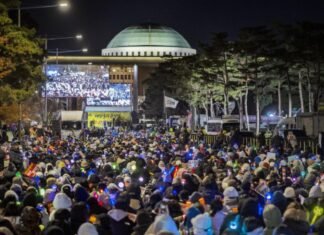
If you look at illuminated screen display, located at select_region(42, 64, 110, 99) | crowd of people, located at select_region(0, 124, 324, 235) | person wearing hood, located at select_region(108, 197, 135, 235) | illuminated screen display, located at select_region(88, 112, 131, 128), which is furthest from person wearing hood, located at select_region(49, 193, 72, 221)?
illuminated screen display, located at select_region(42, 64, 110, 99)

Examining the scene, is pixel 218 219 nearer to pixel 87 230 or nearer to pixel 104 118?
pixel 87 230

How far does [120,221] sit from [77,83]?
60.5 metres

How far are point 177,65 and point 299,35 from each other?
26354 mm

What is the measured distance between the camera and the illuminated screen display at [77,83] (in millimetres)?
71188

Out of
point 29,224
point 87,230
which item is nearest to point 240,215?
point 87,230

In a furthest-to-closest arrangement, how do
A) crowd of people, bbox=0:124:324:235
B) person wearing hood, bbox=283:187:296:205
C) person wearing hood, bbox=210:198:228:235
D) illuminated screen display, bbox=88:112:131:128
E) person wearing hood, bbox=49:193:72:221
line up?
illuminated screen display, bbox=88:112:131:128, person wearing hood, bbox=283:187:296:205, person wearing hood, bbox=49:193:72:221, person wearing hood, bbox=210:198:228:235, crowd of people, bbox=0:124:324:235

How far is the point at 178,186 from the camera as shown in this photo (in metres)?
15.3

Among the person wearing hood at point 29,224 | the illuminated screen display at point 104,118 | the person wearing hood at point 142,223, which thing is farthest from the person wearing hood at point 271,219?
the illuminated screen display at point 104,118

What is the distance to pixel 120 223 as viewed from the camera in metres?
11.8

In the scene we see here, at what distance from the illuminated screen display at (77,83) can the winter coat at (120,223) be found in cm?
5898

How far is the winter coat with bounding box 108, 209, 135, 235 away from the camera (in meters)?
11.6

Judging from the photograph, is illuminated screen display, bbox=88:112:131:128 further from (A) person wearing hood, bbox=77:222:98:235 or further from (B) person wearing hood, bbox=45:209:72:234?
(A) person wearing hood, bbox=77:222:98:235

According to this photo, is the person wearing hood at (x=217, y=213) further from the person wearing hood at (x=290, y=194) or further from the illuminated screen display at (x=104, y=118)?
the illuminated screen display at (x=104, y=118)

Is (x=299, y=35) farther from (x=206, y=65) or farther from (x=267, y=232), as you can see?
(x=267, y=232)
